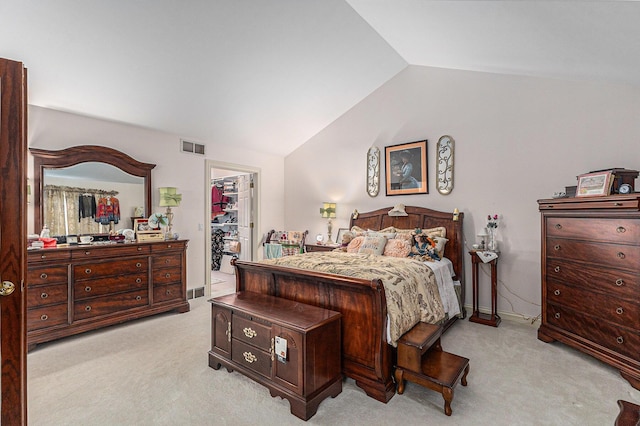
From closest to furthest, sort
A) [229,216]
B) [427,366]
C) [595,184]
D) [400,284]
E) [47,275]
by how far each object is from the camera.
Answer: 1. [427,366]
2. [400,284]
3. [595,184]
4. [47,275]
5. [229,216]

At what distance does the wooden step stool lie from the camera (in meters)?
2.10

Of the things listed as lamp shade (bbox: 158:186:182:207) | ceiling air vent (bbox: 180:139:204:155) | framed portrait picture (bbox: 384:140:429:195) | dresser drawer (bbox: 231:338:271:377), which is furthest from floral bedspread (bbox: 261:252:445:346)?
ceiling air vent (bbox: 180:139:204:155)

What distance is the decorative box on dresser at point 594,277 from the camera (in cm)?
247

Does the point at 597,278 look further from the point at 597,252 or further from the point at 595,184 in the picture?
the point at 595,184

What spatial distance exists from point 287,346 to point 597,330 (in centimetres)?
269

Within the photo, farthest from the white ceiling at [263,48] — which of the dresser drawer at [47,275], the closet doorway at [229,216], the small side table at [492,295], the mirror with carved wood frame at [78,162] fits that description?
the small side table at [492,295]

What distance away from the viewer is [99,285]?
11.4 feet

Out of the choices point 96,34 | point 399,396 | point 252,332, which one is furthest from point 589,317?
point 96,34

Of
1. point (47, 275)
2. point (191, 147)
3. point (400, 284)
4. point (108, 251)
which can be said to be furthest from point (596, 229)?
point (47, 275)

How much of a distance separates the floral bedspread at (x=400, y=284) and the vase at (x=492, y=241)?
112 centimetres

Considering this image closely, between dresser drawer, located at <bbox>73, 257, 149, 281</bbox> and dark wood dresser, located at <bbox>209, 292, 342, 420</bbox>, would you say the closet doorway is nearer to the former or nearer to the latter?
dresser drawer, located at <bbox>73, 257, 149, 281</bbox>

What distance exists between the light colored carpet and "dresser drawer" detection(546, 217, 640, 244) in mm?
1121

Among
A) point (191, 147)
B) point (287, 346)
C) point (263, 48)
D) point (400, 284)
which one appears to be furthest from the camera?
point (191, 147)

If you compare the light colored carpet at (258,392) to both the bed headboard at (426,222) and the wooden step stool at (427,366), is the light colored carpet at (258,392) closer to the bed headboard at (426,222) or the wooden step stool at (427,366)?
the wooden step stool at (427,366)
